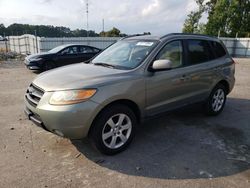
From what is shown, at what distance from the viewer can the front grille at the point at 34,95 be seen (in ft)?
11.6

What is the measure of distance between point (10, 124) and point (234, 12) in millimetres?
36750

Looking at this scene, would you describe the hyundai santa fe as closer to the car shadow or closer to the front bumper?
the front bumper

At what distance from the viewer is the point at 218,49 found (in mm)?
5492

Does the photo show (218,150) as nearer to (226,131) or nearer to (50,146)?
(226,131)

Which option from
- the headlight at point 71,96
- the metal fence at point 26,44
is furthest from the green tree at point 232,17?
the headlight at point 71,96

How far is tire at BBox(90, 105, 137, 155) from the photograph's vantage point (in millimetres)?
3447

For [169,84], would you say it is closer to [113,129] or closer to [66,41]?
[113,129]

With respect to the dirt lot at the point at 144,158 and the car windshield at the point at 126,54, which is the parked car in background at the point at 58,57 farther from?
the car windshield at the point at 126,54

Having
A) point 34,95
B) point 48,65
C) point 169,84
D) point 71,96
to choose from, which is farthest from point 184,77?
point 48,65

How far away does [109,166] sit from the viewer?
3428 millimetres

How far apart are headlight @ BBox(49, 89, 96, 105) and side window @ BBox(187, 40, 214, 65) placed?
2.22 meters

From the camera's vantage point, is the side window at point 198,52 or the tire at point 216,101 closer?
the side window at point 198,52

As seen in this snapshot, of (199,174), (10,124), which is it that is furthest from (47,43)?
(199,174)

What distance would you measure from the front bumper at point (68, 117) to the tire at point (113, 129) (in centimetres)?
16
